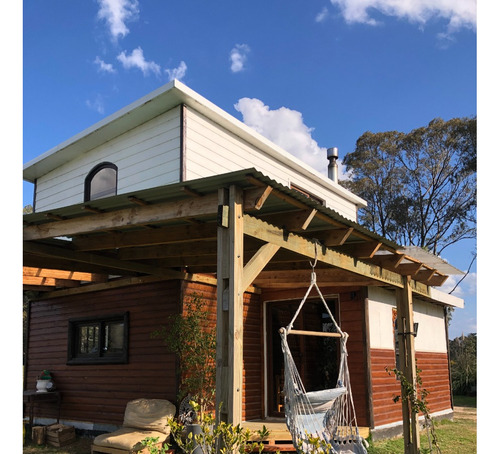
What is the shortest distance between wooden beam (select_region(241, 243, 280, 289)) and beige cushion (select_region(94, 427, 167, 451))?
3.27 m

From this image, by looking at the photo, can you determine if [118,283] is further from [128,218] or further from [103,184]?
[128,218]

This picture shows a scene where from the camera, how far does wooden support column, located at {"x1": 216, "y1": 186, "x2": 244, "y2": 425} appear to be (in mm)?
3807

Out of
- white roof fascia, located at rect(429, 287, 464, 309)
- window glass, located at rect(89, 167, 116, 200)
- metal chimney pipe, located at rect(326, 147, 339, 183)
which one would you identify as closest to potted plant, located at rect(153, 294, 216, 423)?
window glass, located at rect(89, 167, 116, 200)

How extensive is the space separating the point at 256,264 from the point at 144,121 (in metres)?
4.83

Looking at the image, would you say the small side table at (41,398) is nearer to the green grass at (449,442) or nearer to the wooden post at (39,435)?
the wooden post at (39,435)

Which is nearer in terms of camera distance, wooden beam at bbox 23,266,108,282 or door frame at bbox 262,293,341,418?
wooden beam at bbox 23,266,108,282

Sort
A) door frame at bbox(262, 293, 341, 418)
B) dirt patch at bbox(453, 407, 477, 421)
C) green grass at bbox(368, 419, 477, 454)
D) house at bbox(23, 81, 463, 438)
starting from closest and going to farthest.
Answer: house at bbox(23, 81, 463, 438) < green grass at bbox(368, 419, 477, 454) < door frame at bbox(262, 293, 341, 418) < dirt patch at bbox(453, 407, 477, 421)

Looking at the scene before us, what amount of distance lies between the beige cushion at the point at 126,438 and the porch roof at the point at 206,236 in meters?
2.02

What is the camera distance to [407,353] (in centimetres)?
707

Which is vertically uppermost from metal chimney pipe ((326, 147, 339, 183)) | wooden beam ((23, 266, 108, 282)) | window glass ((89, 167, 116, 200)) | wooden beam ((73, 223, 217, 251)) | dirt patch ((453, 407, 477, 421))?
metal chimney pipe ((326, 147, 339, 183))

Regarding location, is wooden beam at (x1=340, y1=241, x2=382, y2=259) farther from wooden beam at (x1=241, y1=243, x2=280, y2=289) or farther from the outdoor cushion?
the outdoor cushion

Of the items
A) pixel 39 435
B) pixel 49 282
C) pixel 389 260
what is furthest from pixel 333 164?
pixel 39 435

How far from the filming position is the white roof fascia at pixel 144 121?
7.75m
